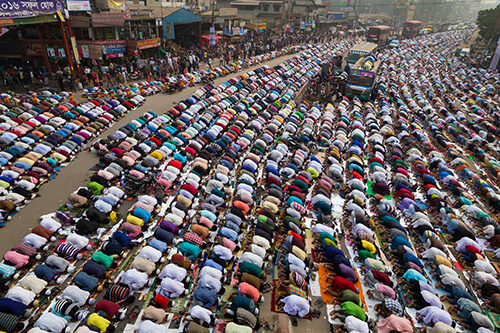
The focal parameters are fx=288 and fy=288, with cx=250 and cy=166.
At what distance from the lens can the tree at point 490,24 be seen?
58.4 meters

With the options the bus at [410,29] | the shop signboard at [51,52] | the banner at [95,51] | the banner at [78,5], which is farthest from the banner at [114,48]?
the bus at [410,29]

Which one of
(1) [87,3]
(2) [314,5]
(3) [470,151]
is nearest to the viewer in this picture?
(3) [470,151]

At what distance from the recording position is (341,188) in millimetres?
16312

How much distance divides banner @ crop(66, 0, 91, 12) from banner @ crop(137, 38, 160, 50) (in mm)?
5274

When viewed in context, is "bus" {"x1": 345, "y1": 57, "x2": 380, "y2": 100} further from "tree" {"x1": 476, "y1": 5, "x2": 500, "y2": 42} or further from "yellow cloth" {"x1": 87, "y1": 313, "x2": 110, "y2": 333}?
"tree" {"x1": 476, "y1": 5, "x2": 500, "y2": 42}

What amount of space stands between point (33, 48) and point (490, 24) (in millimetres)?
81377

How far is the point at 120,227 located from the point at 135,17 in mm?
27746

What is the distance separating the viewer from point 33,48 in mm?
26312

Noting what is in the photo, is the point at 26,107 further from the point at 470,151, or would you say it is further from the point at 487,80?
the point at 487,80

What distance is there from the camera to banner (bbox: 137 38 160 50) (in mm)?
30319

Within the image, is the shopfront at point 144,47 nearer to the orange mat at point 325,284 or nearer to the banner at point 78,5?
the banner at point 78,5

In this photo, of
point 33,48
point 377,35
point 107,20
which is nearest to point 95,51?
point 107,20

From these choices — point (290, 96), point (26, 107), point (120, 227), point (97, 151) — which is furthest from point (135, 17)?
point (120, 227)

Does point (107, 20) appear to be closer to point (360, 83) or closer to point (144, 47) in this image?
point (144, 47)
